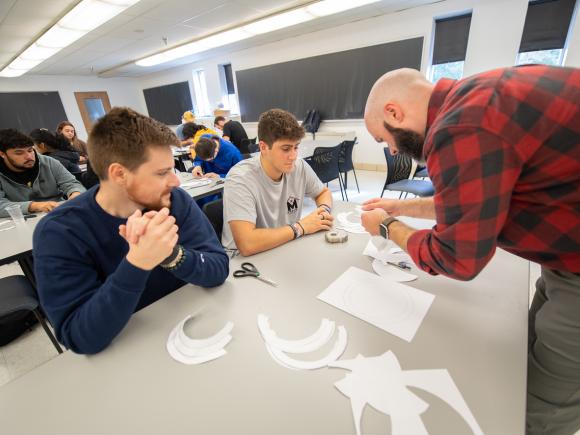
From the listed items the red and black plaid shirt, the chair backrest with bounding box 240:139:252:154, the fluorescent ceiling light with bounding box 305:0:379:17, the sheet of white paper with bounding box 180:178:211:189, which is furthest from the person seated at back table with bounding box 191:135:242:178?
the fluorescent ceiling light with bounding box 305:0:379:17

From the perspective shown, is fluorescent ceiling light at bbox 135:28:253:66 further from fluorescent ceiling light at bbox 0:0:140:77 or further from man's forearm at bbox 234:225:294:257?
man's forearm at bbox 234:225:294:257

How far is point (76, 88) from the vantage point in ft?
29.2

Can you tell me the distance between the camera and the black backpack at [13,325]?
1904 mm

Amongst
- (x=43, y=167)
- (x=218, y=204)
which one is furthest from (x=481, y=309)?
(x=43, y=167)

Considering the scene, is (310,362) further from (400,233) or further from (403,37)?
(403,37)

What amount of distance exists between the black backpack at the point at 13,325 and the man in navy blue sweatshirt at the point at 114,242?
5.53 ft

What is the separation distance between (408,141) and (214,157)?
251 cm

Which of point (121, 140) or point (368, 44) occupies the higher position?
point (368, 44)

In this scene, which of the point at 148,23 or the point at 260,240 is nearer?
the point at 260,240

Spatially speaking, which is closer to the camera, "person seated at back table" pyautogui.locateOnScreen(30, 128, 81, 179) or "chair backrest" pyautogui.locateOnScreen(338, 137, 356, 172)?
"person seated at back table" pyautogui.locateOnScreen(30, 128, 81, 179)

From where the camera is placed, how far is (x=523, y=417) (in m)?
0.54

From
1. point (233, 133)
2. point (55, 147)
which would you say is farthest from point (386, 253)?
point (55, 147)

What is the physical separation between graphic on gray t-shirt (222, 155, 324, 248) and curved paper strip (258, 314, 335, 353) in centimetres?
64

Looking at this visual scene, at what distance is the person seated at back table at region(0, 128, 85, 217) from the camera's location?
212cm
